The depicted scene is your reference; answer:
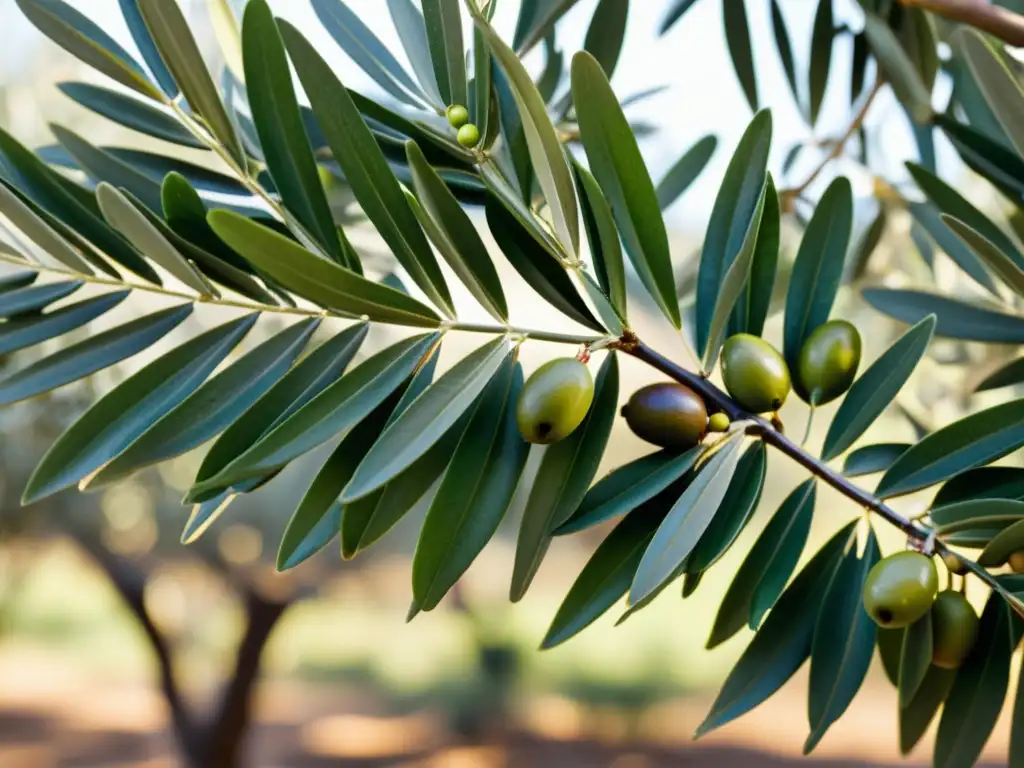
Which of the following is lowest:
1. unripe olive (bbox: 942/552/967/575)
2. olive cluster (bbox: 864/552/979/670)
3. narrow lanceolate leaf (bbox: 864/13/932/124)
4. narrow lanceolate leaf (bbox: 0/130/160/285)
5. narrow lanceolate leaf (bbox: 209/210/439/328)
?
olive cluster (bbox: 864/552/979/670)

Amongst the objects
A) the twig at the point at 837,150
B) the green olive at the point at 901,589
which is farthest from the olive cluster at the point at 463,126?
the twig at the point at 837,150

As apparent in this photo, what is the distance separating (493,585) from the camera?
5.05 m

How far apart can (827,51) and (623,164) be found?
1.41ft

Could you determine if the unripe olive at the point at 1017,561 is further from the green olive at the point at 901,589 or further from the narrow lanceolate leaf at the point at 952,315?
the narrow lanceolate leaf at the point at 952,315

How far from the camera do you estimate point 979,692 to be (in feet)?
1.11

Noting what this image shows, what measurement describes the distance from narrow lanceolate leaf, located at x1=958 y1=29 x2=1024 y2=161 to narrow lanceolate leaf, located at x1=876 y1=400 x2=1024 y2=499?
4.5 inches

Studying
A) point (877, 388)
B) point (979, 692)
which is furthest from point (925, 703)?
point (877, 388)

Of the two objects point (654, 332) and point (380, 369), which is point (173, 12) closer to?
point (380, 369)

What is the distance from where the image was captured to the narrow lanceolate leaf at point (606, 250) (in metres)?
0.29

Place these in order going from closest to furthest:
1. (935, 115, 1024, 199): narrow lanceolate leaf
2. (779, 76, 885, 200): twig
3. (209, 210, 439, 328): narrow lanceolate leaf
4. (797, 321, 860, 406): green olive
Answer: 1. (209, 210, 439, 328): narrow lanceolate leaf
2. (797, 321, 860, 406): green olive
3. (935, 115, 1024, 199): narrow lanceolate leaf
4. (779, 76, 885, 200): twig

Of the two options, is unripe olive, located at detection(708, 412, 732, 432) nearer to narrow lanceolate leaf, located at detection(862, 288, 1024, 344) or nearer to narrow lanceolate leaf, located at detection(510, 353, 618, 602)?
narrow lanceolate leaf, located at detection(510, 353, 618, 602)

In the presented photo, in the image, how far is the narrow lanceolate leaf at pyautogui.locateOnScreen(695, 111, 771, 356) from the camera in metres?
0.35

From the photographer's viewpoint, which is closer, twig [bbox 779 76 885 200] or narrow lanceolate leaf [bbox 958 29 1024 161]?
narrow lanceolate leaf [bbox 958 29 1024 161]

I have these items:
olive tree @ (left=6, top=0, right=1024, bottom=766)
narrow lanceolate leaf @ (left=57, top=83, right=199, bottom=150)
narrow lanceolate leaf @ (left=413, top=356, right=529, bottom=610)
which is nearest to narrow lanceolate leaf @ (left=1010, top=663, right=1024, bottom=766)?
olive tree @ (left=6, top=0, right=1024, bottom=766)
